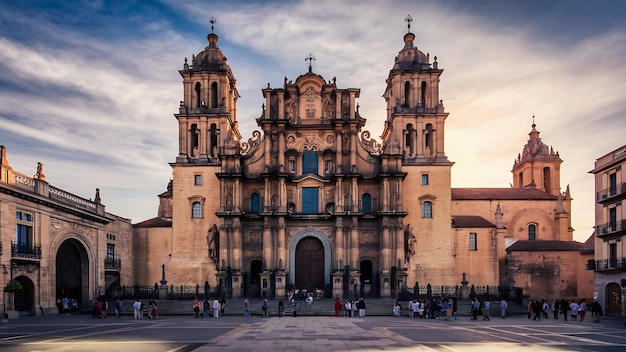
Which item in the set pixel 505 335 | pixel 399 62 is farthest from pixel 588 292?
pixel 505 335

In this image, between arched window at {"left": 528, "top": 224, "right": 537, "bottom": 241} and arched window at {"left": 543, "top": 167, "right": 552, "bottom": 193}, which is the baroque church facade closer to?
arched window at {"left": 528, "top": 224, "right": 537, "bottom": 241}

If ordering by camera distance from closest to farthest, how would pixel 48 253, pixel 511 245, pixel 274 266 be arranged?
pixel 48 253 < pixel 274 266 < pixel 511 245

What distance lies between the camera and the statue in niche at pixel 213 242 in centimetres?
4609

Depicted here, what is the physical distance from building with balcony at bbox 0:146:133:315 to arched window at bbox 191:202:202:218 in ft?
21.5

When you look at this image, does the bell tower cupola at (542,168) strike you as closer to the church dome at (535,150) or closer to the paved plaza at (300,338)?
the church dome at (535,150)

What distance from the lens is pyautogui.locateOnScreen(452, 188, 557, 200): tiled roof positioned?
55.6 meters

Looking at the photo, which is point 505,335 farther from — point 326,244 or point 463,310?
point 326,244

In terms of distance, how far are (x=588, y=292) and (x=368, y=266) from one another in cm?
2108

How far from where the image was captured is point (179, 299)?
4028 cm

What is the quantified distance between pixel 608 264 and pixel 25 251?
4019 centimetres

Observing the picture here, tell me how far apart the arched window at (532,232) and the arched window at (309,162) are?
25910mm

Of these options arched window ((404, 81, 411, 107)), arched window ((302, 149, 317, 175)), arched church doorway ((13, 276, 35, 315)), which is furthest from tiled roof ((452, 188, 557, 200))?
arched church doorway ((13, 276, 35, 315))

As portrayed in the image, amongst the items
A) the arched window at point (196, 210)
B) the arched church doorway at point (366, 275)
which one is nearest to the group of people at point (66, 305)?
the arched window at point (196, 210)

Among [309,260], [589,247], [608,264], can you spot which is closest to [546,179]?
[589,247]
